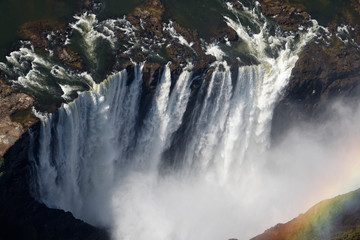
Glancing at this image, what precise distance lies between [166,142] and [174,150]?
1085 mm

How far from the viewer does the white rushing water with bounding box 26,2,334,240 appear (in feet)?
88.7

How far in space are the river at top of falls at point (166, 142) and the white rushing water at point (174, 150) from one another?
7 centimetres

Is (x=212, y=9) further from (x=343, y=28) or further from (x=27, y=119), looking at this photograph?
(x=27, y=119)

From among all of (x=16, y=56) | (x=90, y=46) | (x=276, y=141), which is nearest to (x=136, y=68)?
(x=90, y=46)

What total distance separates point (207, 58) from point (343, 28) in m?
13.9

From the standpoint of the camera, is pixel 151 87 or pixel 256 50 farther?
pixel 256 50

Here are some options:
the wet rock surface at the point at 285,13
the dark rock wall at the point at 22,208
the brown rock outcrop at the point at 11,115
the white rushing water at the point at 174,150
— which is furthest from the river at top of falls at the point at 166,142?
the wet rock surface at the point at 285,13

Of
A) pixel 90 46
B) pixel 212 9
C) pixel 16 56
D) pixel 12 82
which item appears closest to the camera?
pixel 12 82

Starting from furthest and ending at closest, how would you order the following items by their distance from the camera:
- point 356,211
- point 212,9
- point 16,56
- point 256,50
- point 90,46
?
point 212,9
point 256,50
point 90,46
point 16,56
point 356,211

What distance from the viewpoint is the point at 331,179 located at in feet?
119

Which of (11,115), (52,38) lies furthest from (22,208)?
(52,38)

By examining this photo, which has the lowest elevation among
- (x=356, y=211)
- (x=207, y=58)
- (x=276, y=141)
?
(x=356, y=211)

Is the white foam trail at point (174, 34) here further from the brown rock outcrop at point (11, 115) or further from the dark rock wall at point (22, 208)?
the dark rock wall at point (22, 208)

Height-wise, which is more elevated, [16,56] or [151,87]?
[16,56]
